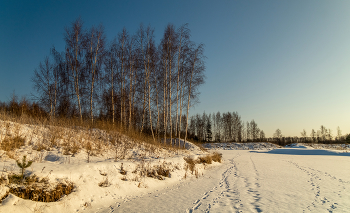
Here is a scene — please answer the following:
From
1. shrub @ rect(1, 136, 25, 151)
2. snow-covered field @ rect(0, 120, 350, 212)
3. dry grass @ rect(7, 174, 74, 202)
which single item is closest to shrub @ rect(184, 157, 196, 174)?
snow-covered field @ rect(0, 120, 350, 212)

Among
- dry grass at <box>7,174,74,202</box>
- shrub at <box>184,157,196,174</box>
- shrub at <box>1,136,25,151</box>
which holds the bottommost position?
shrub at <box>184,157,196,174</box>

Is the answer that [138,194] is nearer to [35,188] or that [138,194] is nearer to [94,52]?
[35,188]

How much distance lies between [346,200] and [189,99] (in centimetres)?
1204

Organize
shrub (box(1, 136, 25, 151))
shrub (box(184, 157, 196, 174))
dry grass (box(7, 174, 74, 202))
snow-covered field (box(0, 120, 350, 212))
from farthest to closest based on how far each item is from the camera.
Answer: shrub (box(184, 157, 196, 174)), shrub (box(1, 136, 25, 151)), snow-covered field (box(0, 120, 350, 212)), dry grass (box(7, 174, 74, 202))

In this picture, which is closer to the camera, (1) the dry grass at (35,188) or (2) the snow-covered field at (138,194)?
(1) the dry grass at (35,188)

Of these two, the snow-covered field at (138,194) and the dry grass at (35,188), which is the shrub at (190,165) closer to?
the snow-covered field at (138,194)

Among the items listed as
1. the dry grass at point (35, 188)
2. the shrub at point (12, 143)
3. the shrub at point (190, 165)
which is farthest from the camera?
the shrub at point (190, 165)

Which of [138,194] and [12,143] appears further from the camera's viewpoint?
[12,143]

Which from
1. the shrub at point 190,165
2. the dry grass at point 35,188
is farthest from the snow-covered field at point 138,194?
the shrub at point 190,165

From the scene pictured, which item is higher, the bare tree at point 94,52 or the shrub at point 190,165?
the bare tree at point 94,52

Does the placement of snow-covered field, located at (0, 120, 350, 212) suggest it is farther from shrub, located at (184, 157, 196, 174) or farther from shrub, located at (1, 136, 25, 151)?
shrub, located at (184, 157, 196, 174)

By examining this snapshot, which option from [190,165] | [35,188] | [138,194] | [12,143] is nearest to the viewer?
[35,188]

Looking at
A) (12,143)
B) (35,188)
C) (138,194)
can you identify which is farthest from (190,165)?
(12,143)

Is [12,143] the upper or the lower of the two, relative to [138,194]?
upper
